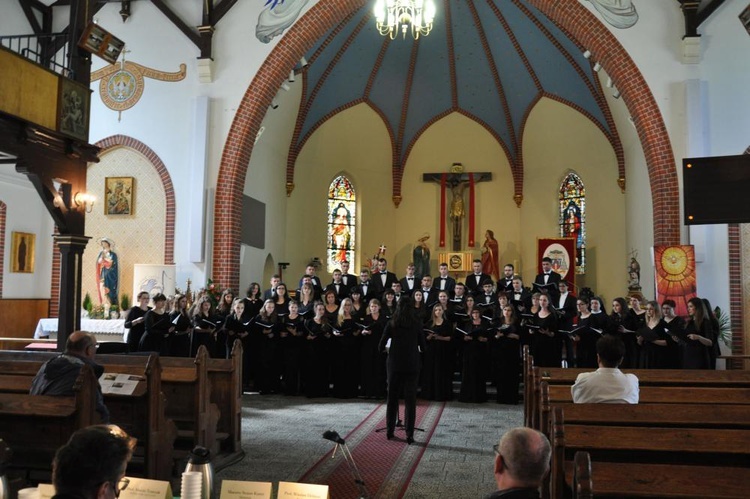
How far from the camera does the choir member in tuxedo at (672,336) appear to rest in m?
9.86

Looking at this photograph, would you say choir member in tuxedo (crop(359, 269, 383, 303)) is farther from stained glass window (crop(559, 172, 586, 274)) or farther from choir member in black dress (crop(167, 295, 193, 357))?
stained glass window (crop(559, 172, 586, 274))

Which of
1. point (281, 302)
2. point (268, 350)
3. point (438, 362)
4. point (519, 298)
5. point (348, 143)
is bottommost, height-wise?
point (438, 362)

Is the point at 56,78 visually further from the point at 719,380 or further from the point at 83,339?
the point at 719,380

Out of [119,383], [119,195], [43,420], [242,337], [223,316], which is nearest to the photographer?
[43,420]

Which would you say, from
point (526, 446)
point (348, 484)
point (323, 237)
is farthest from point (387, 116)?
point (526, 446)

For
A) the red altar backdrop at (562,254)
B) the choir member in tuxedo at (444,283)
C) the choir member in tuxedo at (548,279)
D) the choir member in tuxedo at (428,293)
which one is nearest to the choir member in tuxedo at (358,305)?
the choir member in tuxedo at (428,293)

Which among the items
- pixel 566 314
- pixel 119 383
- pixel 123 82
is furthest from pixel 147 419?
pixel 123 82

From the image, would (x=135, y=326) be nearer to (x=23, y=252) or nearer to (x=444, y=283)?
(x=23, y=252)

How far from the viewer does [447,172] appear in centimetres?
2022

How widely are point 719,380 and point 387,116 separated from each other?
1504 centimetres

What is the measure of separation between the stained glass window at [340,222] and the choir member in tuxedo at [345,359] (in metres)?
8.27

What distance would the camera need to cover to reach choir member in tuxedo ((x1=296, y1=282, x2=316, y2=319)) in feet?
37.7

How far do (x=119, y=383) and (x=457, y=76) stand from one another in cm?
1541

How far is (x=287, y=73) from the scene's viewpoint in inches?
554
